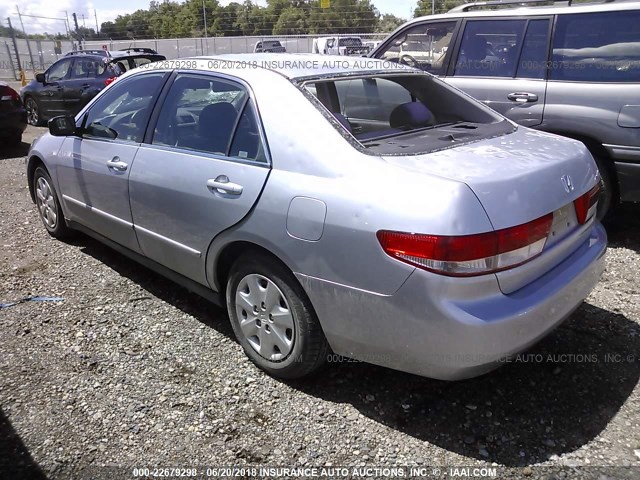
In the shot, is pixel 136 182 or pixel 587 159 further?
pixel 136 182

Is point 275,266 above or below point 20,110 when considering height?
above

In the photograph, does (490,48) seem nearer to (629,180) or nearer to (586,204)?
(629,180)

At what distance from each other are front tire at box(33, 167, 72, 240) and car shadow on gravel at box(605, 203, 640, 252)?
4.83m

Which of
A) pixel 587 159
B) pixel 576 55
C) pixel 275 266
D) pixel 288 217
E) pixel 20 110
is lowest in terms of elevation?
pixel 20 110

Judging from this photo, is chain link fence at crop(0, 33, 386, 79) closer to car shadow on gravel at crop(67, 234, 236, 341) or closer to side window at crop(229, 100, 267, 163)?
car shadow on gravel at crop(67, 234, 236, 341)

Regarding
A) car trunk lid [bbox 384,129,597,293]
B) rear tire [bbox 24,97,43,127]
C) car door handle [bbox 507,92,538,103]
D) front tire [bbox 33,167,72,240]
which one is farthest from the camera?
rear tire [bbox 24,97,43,127]

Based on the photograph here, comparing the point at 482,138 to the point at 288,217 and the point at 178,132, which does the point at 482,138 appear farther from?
the point at 178,132

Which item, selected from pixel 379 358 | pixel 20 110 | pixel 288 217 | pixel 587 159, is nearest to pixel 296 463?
pixel 379 358

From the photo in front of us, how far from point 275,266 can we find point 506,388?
1.36 m

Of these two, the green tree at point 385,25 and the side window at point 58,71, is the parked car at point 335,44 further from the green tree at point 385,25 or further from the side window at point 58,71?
the side window at point 58,71

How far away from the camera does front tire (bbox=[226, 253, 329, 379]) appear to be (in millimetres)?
2664

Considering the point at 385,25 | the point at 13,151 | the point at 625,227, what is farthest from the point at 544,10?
the point at 385,25

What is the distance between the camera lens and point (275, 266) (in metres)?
2.71

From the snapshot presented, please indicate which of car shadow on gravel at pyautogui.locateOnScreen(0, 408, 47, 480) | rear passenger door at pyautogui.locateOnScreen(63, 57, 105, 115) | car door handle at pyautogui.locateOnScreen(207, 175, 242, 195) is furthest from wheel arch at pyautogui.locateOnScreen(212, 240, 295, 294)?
rear passenger door at pyautogui.locateOnScreen(63, 57, 105, 115)
